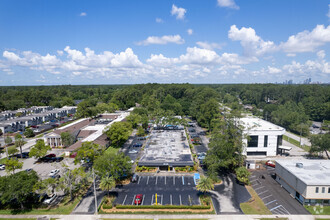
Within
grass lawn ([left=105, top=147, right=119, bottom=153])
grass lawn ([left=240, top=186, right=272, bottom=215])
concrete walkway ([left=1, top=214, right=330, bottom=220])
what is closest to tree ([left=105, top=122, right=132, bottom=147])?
grass lawn ([left=105, top=147, right=119, bottom=153])

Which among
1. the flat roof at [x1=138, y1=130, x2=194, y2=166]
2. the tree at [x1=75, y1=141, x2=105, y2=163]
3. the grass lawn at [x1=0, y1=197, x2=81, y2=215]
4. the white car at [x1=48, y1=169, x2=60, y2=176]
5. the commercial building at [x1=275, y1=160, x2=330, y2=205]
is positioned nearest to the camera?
the grass lawn at [x1=0, y1=197, x2=81, y2=215]

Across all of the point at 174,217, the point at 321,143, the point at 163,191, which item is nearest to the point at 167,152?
the point at 163,191

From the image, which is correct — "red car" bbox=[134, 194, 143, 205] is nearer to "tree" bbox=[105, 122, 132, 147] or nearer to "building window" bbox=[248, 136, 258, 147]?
"tree" bbox=[105, 122, 132, 147]

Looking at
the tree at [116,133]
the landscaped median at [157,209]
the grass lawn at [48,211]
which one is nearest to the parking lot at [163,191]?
the landscaped median at [157,209]

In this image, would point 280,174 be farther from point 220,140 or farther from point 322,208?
point 220,140

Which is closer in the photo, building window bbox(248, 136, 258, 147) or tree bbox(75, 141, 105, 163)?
tree bbox(75, 141, 105, 163)

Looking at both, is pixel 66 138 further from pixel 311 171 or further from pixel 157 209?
pixel 311 171

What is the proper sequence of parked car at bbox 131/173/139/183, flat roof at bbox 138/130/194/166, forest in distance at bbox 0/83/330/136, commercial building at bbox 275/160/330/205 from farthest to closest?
forest in distance at bbox 0/83/330/136
flat roof at bbox 138/130/194/166
parked car at bbox 131/173/139/183
commercial building at bbox 275/160/330/205
